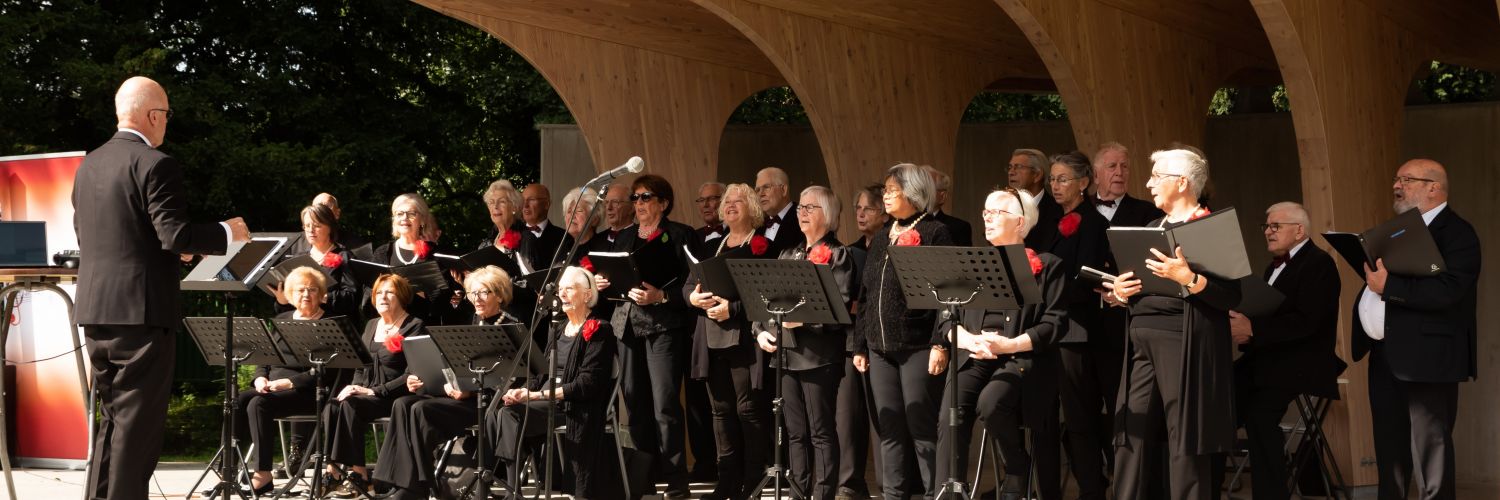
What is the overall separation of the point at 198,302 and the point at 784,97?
8.58m

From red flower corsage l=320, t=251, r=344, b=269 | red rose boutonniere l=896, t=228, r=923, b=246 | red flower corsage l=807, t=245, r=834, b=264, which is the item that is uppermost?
red flower corsage l=320, t=251, r=344, b=269

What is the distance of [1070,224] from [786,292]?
1426mm

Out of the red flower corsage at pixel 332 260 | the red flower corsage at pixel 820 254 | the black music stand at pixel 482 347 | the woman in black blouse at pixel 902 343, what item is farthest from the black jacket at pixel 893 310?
the red flower corsage at pixel 332 260

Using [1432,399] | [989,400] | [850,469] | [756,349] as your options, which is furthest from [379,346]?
[1432,399]

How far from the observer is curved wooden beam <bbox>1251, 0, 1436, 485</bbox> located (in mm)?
8289

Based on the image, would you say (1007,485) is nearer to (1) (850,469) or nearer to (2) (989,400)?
(2) (989,400)

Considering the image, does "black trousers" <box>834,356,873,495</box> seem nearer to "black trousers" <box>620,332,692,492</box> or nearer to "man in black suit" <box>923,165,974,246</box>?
"man in black suit" <box>923,165,974,246</box>

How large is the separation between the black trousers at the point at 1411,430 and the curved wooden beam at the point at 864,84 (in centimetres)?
433

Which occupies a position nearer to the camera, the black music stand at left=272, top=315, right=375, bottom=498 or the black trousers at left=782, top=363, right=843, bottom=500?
the black trousers at left=782, top=363, right=843, bottom=500

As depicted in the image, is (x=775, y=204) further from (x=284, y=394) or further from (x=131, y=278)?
(x=131, y=278)

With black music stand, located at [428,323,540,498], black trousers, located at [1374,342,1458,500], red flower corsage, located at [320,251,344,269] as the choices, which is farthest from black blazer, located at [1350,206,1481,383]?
red flower corsage, located at [320,251,344,269]

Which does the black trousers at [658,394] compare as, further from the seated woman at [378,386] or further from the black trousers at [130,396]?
the black trousers at [130,396]

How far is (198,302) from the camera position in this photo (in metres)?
19.9

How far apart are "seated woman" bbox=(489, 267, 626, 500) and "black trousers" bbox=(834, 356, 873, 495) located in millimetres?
1239
